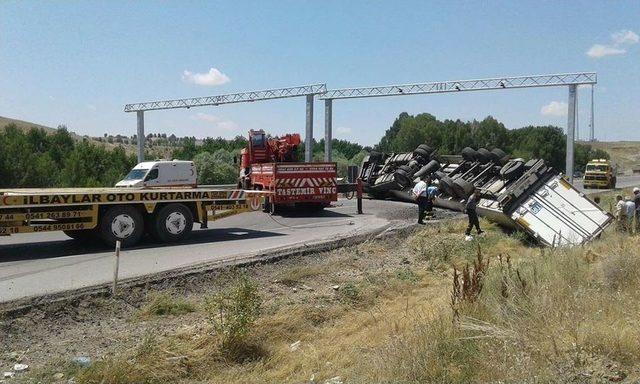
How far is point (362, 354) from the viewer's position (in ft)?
19.8

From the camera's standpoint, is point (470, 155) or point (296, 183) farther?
point (296, 183)

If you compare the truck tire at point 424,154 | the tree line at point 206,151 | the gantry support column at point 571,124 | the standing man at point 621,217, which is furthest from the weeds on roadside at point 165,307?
the gantry support column at point 571,124

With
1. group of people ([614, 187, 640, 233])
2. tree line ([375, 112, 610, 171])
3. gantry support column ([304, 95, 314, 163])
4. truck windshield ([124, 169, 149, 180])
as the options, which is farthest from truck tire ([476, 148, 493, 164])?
tree line ([375, 112, 610, 171])

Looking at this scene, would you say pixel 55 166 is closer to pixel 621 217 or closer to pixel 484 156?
pixel 484 156

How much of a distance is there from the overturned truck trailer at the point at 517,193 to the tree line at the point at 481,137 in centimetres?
3893

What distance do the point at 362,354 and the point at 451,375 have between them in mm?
1291

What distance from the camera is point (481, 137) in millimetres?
64500

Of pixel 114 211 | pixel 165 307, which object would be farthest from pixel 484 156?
pixel 165 307

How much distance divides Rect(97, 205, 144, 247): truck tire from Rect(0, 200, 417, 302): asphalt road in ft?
0.94

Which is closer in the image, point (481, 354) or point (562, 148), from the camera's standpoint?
point (481, 354)

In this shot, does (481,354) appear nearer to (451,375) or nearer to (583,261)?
(451,375)

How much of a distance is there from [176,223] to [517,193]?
8.38 metres

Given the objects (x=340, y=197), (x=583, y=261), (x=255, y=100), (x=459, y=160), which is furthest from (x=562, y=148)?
(x=583, y=261)

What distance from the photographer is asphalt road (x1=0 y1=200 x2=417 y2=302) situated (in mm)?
9869
